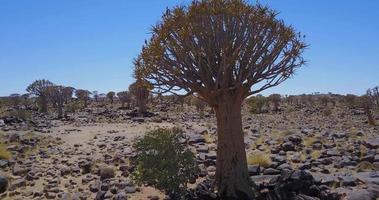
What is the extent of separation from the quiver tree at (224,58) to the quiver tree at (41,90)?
40275 mm

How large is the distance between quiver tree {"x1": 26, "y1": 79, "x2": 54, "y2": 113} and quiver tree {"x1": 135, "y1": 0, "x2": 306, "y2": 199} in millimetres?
40275

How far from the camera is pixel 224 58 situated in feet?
33.9

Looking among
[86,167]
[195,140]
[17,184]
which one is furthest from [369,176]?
[17,184]

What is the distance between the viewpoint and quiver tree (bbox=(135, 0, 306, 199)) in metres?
10.5

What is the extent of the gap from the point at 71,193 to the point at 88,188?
0.55 metres

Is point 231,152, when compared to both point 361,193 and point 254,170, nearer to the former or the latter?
point 254,170

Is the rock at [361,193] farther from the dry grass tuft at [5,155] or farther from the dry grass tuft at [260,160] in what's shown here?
the dry grass tuft at [5,155]

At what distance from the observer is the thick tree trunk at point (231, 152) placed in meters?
10.8

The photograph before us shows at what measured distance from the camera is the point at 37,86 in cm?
4984

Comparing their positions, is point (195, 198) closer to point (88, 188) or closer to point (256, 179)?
point (256, 179)

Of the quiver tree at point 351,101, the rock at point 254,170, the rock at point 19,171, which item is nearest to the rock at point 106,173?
the rock at point 19,171

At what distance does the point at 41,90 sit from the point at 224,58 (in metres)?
41.9

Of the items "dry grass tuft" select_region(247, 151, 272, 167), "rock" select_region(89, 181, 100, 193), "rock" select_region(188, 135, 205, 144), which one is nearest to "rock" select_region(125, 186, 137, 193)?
"rock" select_region(89, 181, 100, 193)

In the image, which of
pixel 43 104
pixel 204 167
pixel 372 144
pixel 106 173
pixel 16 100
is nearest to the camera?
pixel 106 173
